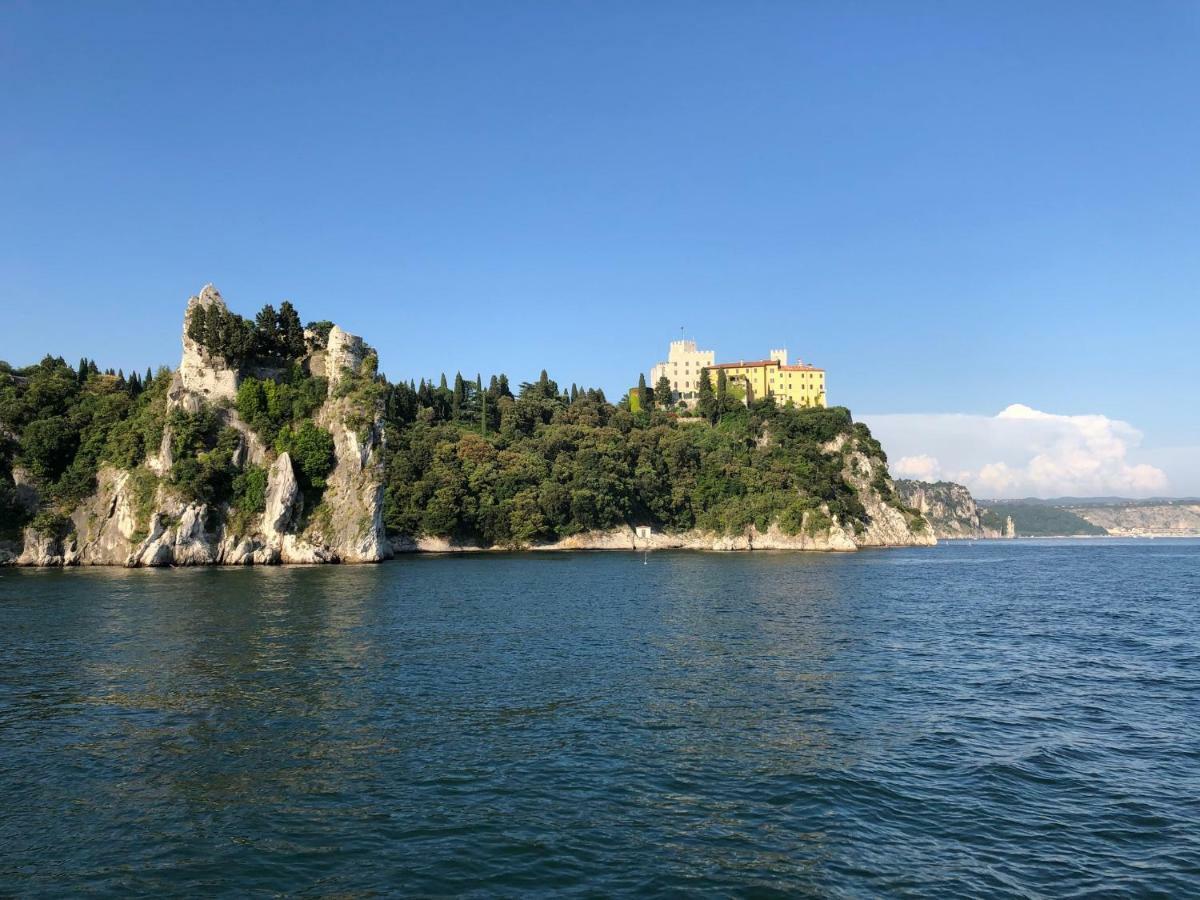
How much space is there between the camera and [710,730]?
21.0 metres

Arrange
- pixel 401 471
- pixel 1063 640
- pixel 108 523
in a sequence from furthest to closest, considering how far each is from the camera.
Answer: pixel 401 471, pixel 108 523, pixel 1063 640

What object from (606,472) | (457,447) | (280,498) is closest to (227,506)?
(280,498)

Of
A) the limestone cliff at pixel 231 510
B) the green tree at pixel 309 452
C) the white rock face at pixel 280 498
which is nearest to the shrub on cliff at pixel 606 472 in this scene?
the limestone cliff at pixel 231 510

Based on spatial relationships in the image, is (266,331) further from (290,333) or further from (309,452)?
(309,452)

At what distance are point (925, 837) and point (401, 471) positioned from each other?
105 m

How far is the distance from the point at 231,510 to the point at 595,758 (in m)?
78.3

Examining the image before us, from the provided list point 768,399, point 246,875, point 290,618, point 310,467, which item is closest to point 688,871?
point 246,875

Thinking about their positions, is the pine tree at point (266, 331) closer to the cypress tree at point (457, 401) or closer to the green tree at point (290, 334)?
the green tree at point (290, 334)

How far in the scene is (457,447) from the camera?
125188 mm

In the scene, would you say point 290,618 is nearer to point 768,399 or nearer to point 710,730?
point 710,730

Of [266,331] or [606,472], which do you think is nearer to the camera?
[266,331]

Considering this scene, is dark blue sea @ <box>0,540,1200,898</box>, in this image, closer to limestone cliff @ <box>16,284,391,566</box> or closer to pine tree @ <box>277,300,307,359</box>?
limestone cliff @ <box>16,284,391,566</box>

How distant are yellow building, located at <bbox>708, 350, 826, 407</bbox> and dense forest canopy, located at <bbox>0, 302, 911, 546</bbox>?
28.0 feet

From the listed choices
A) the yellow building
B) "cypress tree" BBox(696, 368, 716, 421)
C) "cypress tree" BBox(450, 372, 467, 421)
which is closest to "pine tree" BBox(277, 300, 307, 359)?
"cypress tree" BBox(450, 372, 467, 421)
